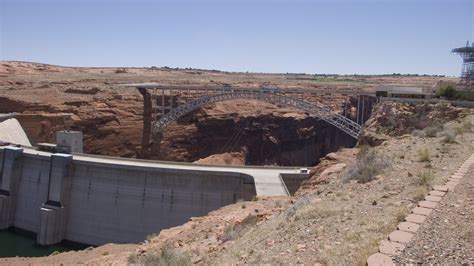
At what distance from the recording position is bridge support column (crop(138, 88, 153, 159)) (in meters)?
55.7

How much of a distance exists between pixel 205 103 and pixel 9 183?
24.2 meters

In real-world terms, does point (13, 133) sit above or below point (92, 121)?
below

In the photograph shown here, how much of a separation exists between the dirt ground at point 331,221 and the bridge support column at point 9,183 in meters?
22.2

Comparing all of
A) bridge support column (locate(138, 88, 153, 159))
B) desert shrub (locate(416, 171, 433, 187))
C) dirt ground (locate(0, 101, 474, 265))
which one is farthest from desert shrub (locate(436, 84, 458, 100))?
bridge support column (locate(138, 88, 153, 159))

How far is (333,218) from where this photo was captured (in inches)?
424

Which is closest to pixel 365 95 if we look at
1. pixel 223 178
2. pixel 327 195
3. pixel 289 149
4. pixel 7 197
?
pixel 289 149

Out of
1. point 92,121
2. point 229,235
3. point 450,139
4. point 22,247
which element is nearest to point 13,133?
point 92,121

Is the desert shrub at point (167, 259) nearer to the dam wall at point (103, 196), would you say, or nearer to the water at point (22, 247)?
the dam wall at point (103, 196)

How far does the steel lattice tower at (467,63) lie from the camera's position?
51.7 meters

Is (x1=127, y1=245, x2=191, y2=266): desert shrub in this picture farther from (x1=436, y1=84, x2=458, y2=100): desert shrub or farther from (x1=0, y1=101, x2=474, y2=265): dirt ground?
(x1=436, y1=84, x2=458, y2=100): desert shrub

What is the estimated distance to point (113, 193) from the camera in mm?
33188

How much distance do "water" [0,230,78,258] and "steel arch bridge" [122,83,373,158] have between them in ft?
69.7

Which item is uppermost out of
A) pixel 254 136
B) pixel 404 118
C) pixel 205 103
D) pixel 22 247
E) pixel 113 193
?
pixel 404 118

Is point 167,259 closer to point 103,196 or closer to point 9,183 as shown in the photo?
point 103,196
